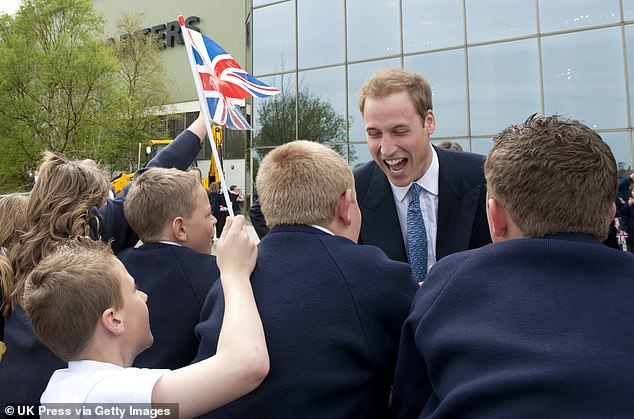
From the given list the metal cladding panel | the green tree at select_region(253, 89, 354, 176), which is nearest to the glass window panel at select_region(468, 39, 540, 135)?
the green tree at select_region(253, 89, 354, 176)

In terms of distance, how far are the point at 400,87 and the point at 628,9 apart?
13.2 metres

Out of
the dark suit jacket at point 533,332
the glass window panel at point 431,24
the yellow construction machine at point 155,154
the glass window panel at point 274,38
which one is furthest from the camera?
the glass window panel at point 274,38

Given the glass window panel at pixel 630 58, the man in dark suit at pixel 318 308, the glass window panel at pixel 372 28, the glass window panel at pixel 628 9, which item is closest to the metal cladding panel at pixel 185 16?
the glass window panel at pixel 372 28

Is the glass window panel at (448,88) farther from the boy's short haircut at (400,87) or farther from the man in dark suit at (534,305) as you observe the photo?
the man in dark suit at (534,305)

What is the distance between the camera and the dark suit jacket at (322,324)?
5.00 feet

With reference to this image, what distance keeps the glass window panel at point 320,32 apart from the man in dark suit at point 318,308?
50.9ft

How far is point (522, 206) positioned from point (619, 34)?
1410 cm

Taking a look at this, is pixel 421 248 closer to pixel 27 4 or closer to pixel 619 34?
pixel 619 34

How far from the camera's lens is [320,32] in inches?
664

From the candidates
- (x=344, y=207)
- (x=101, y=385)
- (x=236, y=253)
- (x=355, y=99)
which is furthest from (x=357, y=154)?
(x=101, y=385)

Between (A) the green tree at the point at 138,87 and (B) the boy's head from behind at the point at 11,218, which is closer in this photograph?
(B) the boy's head from behind at the point at 11,218

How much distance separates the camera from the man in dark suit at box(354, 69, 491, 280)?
2.68 meters

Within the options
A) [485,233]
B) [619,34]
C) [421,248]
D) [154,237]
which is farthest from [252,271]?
[619,34]

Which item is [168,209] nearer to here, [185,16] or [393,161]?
[393,161]
